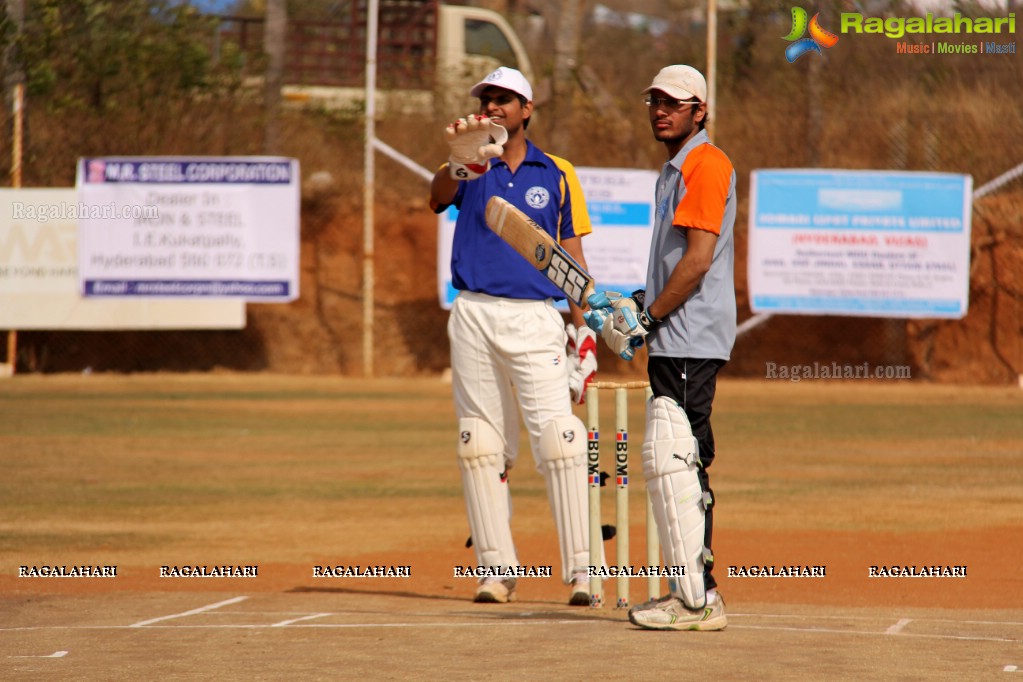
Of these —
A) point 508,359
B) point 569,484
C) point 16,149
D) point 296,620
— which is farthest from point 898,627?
point 16,149

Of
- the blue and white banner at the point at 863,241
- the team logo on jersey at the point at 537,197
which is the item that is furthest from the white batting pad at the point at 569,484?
the blue and white banner at the point at 863,241

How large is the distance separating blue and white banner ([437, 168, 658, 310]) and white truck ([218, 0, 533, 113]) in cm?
501

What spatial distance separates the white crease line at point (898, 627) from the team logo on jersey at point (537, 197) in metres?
2.46

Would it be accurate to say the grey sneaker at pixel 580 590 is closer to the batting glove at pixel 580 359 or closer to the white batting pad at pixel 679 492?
the batting glove at pixel 580 359

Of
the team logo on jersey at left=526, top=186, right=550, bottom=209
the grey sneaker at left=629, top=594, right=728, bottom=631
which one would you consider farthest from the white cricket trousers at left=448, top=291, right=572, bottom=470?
the grey sneaker at left=629, top=594, right=728, bottom=631

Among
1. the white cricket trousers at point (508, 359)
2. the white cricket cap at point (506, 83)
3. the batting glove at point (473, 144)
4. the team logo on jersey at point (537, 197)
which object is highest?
the white cricket cap at point (506, 83)

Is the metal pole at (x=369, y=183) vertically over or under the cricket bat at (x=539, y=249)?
over

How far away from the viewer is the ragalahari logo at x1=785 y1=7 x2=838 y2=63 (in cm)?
2441

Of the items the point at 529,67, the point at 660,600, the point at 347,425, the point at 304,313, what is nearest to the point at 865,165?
the point at 529,67

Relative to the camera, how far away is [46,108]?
24688 mm

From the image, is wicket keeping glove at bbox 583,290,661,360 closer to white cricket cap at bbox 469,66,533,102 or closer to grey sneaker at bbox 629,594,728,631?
grey sneaker at bbox 629,594,728,631

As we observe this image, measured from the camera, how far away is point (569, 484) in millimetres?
7395

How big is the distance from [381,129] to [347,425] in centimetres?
892

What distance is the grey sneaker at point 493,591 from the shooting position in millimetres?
7445
